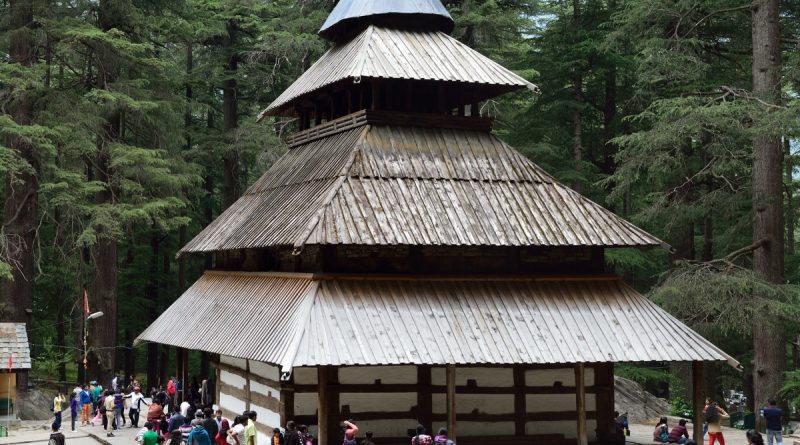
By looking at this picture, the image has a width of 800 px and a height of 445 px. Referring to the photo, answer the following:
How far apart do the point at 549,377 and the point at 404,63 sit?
8662 mm

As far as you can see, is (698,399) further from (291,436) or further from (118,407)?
(118,407)

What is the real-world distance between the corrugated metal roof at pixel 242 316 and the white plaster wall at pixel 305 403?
1.77m

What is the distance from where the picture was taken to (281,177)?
84.4ft

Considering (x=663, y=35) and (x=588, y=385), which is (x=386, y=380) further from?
(x=663, y=35)

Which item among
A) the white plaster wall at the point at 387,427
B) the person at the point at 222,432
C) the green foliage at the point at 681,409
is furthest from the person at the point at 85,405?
the green foliage at the point at 681,409

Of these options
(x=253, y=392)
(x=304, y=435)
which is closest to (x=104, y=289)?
(x=253, y=392)

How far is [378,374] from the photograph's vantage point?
21062 millimetres

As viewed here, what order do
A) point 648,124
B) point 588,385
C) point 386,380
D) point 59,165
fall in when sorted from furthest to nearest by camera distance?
point 648,124 < point 59,165 < point 588,385 < point 386,380

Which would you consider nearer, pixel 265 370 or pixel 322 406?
pixel 322 406

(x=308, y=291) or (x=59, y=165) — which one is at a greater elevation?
(x=59, y=165)

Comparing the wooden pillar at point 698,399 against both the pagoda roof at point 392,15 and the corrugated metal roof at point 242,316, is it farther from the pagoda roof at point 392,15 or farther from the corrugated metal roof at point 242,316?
the pagoda roof at point 392,15

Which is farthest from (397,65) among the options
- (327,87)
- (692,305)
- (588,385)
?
(692,305)

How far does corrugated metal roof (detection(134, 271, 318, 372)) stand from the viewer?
1895 centimetres

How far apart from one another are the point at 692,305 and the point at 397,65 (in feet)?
36.7
